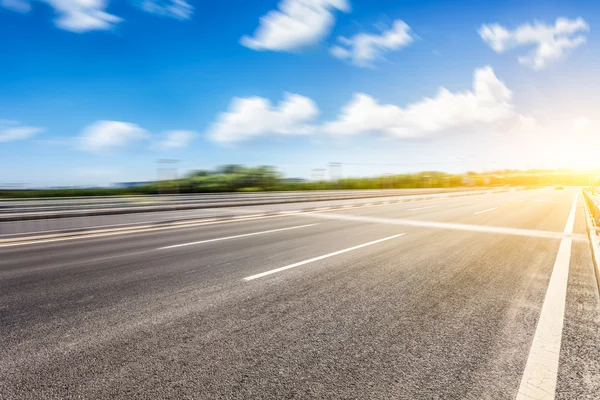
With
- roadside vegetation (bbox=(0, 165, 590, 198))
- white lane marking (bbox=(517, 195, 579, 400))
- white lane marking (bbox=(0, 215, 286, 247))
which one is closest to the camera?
white lane marking (bbox=(517, 195, 579, 400))

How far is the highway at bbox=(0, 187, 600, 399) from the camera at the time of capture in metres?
2.19

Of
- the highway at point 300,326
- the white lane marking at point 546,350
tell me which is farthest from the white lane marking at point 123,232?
the white lane marking at point 546,350

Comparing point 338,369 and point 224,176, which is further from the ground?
point 224,176

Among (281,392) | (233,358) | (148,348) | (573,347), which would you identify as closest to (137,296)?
(148,348)

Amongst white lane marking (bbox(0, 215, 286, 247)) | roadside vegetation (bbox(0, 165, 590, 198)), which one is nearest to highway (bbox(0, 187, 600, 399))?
white lane marking (bbox(0, 215, 286, 247))

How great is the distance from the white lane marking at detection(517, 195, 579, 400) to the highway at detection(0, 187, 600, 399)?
0.04 feet

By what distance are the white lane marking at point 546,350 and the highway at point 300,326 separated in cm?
1

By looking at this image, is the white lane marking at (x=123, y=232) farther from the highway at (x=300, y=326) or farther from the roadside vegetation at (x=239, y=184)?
the roadside vegetation at (x=239, y=184)

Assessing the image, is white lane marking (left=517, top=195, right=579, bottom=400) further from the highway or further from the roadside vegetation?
the roadside vegetation

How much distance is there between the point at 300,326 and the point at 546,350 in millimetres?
2216

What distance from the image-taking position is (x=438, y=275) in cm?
484

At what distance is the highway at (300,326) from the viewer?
2.19m

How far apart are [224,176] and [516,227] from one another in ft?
125

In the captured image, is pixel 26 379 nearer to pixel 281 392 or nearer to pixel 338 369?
pixel 281 392
